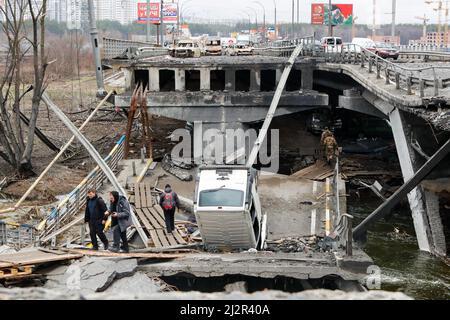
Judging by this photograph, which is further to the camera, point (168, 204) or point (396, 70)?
point (396, 70)

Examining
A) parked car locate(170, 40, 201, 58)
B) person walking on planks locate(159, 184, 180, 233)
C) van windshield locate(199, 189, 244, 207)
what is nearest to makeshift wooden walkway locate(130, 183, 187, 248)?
person walking on planks locate(159, 184, 180, 233)

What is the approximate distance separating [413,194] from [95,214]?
10995 millimetres

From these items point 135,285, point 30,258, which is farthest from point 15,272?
point 135,285

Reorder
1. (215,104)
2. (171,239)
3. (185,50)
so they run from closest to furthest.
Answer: (171,239) < (215,104) < (185,50)

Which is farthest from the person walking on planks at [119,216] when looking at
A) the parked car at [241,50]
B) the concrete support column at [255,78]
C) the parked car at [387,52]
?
the parked car at [241,50]

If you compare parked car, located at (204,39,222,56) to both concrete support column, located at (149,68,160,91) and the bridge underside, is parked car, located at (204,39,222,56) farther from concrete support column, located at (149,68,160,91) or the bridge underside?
the bridge underside

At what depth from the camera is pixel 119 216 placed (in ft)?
50.2

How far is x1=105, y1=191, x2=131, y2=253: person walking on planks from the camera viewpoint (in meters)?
15.3

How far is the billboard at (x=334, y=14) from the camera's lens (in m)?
82.2

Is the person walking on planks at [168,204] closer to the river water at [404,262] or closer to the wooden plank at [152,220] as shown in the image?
the wooden plank at [152,220]

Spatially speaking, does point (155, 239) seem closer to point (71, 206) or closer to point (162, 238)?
point (162, 238)

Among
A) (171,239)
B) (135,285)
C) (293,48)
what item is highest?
(293,48)

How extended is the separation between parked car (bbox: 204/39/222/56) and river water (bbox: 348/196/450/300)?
28544 millimetres

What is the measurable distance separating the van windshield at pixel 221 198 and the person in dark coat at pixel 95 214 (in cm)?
282
